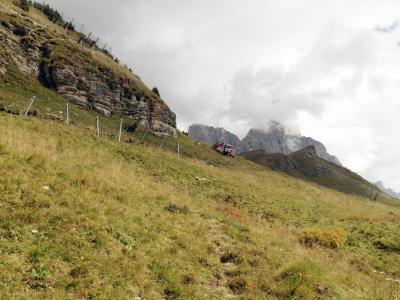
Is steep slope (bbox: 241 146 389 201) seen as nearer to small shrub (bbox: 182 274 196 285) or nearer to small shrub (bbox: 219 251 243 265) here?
small shrub (bbox: 219 251 243 265)

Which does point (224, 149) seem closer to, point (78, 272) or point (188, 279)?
point (188, 279)

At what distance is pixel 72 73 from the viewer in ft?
221

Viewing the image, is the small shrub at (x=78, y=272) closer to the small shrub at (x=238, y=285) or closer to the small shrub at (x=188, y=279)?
the small shrub at (x=188, y=279)

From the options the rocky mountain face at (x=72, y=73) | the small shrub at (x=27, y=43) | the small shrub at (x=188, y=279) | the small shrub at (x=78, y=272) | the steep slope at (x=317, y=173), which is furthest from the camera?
the steep slope at (x=317, y=173)

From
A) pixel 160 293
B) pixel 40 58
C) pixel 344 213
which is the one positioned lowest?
pixel 160 293

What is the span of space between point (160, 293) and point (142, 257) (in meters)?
1.53

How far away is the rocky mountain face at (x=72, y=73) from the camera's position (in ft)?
204

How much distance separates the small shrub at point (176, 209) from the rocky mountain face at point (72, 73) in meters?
45.4

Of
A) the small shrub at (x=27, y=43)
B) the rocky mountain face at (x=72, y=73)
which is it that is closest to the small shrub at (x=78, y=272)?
the rocky mountain face at (x=72, y=73)

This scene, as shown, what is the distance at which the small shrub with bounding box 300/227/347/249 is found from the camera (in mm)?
20078

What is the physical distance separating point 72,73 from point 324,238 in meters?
59.6

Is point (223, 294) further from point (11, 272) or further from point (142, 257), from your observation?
point (11, 272)

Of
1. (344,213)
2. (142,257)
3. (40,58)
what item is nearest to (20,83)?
(40,58)

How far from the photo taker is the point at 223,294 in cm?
1062
